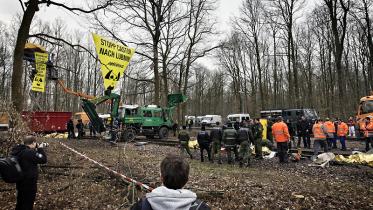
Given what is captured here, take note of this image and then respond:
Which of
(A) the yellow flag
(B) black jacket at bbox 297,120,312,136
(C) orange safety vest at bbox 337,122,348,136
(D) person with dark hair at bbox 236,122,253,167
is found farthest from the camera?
(B) black jacket at bbox 297,120,312,136

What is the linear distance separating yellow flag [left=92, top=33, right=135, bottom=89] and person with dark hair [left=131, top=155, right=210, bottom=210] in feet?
19.2

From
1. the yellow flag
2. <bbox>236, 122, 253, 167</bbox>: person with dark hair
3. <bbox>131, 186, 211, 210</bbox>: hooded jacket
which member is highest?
the yellow flag

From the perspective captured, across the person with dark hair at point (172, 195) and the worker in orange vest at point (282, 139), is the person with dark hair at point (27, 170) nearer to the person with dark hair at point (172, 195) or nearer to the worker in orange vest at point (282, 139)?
the person with dark hair at point (172, 195)

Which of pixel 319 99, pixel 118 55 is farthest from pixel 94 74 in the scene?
pixel 118 55

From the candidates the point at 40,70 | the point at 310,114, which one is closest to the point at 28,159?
the point at 40,70

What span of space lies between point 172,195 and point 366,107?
75.6 feet

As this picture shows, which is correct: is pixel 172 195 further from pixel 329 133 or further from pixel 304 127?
pixel 304 127

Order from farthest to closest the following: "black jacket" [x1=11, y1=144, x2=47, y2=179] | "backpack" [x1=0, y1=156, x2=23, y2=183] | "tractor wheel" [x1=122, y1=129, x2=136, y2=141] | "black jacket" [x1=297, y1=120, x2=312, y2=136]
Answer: "tractor wheel" [x1=122, y1=129, x2=136, y2=141] → "black jacket" [x1=297, y1=120, x2=312, y2=136] → "black jacket" [x1=11, y1=144, x2=47, y2=179] → "backpack" [x1=0, y1=156, x2=23, y2=183]

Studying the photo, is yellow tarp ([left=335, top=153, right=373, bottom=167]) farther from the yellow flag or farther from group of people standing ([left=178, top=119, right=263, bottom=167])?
the yellow flag

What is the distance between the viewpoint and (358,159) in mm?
11781

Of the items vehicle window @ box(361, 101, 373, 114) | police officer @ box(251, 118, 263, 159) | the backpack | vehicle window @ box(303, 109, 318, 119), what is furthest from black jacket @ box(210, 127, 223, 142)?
vehicle window @ box(303, 109, 318, 119)

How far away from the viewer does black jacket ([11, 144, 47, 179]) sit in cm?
499

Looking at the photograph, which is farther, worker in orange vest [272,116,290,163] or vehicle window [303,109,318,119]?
vehicle window [303,109,318,119]

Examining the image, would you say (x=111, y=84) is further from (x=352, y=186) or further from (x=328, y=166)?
(x=328, y=166)
